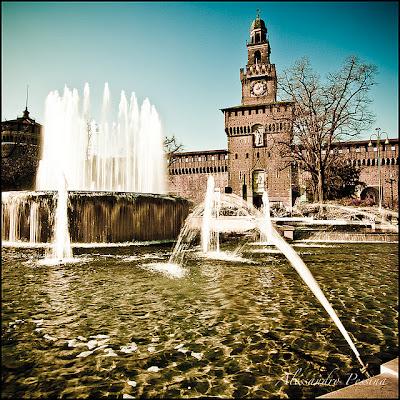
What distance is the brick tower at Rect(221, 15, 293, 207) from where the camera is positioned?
43.6 m

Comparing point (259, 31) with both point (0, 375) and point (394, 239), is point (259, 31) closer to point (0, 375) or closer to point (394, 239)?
point (394, 239)

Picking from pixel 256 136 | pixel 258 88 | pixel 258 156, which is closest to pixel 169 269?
pixel 258 156

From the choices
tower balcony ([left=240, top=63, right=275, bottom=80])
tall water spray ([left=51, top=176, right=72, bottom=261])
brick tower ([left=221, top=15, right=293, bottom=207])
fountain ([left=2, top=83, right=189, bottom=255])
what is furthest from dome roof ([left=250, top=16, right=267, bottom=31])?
tall water spray ([left=51, top=176, right=72, bottom=261])

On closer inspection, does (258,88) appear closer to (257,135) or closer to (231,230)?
(257,135)

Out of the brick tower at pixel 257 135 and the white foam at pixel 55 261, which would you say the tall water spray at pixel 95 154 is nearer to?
the white foam at pixel 55 261

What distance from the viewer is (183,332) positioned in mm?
3131

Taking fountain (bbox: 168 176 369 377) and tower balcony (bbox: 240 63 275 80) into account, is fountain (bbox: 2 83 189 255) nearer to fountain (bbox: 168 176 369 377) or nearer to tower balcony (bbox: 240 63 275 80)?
fountain (bbox: 168 176 369 377)

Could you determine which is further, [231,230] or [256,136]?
[256,136]

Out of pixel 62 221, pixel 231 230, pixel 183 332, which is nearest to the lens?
pixel 183 332

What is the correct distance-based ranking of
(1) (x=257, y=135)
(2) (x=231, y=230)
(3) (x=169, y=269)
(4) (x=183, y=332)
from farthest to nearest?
(1) (x=257, y=135) → (2) (x=231, y=230) → (3) (x=169, y=269) → (4) (x=183, y=332)

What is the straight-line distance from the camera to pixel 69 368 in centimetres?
243

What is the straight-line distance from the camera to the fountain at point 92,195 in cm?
1034

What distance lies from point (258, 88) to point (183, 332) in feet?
162

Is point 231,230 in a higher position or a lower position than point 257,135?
lower
